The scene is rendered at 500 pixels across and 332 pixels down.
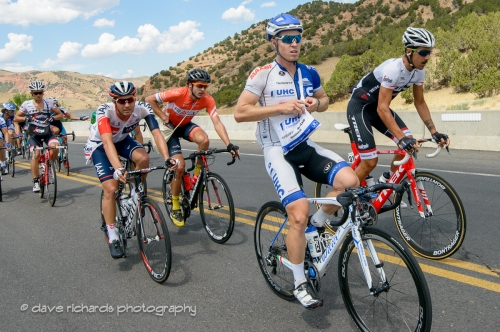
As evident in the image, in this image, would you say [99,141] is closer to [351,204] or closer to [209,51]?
[351,204]

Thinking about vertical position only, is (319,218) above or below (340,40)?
below

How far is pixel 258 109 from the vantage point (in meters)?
3.77

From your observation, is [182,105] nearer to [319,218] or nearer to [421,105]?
[421,105]

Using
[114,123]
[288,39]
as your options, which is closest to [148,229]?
[114,123]

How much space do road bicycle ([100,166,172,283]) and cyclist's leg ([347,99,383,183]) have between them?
7.52ft

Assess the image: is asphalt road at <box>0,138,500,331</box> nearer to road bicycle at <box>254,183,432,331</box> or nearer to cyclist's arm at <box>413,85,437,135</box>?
road bicycle at <box>254,183,432,331</box>

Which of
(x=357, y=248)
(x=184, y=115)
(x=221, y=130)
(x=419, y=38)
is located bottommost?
(x=357, y=248)

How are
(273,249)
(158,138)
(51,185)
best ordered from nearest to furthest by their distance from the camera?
(273,249) < (158,138) < (51,185)

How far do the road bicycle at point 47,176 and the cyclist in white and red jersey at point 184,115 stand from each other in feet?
10.7

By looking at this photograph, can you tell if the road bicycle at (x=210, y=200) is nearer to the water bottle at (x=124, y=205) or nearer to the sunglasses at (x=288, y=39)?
the water bottle at (x=124, y=205)

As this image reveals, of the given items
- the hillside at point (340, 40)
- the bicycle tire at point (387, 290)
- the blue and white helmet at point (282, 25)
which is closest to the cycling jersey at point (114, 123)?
the blue and white helmet at point (282, 25)

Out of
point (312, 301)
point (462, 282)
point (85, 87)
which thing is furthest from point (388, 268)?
point (85, 87)

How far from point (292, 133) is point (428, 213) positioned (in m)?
2.07

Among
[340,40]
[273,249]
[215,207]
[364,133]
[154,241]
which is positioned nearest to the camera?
[273,249]
